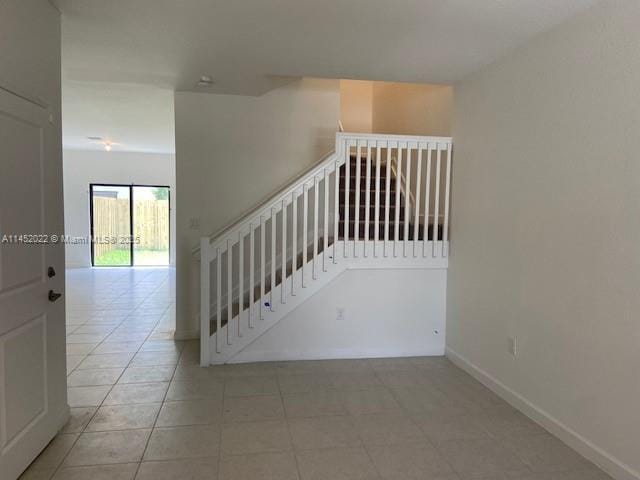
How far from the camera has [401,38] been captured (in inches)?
110

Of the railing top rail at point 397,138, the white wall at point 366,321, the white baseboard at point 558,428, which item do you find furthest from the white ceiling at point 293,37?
the white baseboard at point 558,428

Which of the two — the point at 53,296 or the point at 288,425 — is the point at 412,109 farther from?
the point at 53,296

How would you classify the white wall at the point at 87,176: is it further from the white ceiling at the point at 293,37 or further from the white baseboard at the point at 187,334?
the white baseboard at the point at 187,334

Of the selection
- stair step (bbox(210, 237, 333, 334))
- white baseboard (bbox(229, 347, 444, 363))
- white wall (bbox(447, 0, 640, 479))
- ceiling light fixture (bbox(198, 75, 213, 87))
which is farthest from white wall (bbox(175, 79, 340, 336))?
white wall (bbox(447, 0, 640, 479))

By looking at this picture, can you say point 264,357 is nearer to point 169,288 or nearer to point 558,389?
point 558,389

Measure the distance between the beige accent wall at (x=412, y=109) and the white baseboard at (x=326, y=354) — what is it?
7.16ft

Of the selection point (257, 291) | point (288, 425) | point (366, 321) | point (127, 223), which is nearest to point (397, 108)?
point (366, 321)

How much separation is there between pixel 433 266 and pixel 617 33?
227 centimetres

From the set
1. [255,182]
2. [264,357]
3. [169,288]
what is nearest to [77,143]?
[169,288]

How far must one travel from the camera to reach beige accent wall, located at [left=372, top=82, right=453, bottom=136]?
421 cm

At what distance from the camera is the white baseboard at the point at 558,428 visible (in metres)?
2.12

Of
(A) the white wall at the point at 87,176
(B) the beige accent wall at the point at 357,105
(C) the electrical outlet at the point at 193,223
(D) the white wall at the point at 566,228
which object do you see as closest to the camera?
(D) the white wall at the point at 566,228

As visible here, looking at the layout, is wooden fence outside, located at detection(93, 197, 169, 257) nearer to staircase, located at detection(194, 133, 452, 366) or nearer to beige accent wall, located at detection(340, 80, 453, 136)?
beige accent wall, located at detection(340, 80, 453, 136)

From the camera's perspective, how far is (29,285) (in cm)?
215
